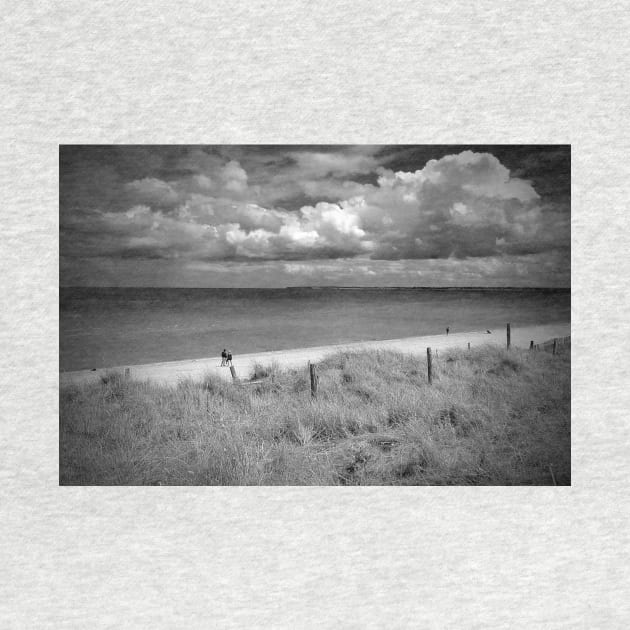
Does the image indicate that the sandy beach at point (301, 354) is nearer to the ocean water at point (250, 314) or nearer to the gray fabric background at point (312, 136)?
the ocean water at point (250, 314)

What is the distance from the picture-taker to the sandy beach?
254cm

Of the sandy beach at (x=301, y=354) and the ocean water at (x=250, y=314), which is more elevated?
the ocean water at (x=250, y=314)

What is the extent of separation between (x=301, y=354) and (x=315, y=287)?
1308 mm

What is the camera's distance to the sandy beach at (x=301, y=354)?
2541 mm

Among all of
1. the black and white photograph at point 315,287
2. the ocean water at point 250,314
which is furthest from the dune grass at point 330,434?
the ocean water at point 250,314

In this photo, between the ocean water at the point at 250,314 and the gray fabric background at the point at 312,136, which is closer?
the gray fabric background at the point at 312,136

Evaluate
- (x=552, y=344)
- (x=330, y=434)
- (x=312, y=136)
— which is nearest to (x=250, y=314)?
(x=330, y=434)

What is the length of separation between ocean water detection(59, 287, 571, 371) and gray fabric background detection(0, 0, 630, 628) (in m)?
0.15

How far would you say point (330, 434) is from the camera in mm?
2641

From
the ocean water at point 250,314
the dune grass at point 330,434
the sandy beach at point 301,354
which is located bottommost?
the dune grass at point 330,434

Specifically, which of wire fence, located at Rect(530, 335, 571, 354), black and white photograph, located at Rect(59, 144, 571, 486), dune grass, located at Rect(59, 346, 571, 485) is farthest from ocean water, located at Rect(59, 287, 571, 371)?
dune grass, located at Rect(59, 346, 571, 485)

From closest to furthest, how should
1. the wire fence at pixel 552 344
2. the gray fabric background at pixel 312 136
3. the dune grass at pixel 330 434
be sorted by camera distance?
1. the gray fabric background at pixel 312 136
2. the dune grass at pixel 330 434
3. the wire fence at pixel 552 344

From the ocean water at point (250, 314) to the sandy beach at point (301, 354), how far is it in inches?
2.5
